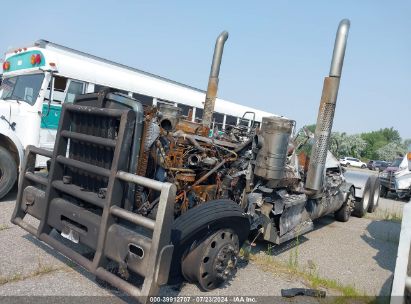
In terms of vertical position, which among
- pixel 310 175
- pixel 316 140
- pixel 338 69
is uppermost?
pixel 338 69

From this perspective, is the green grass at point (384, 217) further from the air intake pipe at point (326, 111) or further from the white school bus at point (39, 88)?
the white school bus at point (39, 88)

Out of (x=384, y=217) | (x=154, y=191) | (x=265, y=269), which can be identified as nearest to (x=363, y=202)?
(x=384, y=217)

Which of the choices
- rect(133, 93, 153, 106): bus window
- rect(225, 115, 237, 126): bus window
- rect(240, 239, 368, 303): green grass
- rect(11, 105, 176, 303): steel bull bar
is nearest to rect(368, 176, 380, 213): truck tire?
rect(225, 115, 237, 126): bus window

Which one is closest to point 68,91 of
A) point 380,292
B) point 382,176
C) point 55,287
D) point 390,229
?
point 55,287

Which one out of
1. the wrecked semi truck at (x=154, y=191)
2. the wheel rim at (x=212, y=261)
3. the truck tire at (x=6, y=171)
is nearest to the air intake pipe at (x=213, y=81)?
the wrecked semi truck at (x=154, y=191)

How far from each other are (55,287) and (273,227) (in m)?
2.70

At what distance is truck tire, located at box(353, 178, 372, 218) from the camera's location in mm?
8305

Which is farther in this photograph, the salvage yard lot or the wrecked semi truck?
the salvage yard lot

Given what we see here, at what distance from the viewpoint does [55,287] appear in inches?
128

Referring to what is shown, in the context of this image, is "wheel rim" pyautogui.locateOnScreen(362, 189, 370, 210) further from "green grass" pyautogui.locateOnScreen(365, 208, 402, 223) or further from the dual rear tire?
"green grass" pyautogui.locateOnScreen(365, 208, 402, 223)

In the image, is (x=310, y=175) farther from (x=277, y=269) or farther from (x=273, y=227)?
(x=277, y=269)

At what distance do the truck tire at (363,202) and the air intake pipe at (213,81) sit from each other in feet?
13.3

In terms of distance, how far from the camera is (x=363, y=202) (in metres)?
8.34

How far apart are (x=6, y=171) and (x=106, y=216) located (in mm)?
4141
